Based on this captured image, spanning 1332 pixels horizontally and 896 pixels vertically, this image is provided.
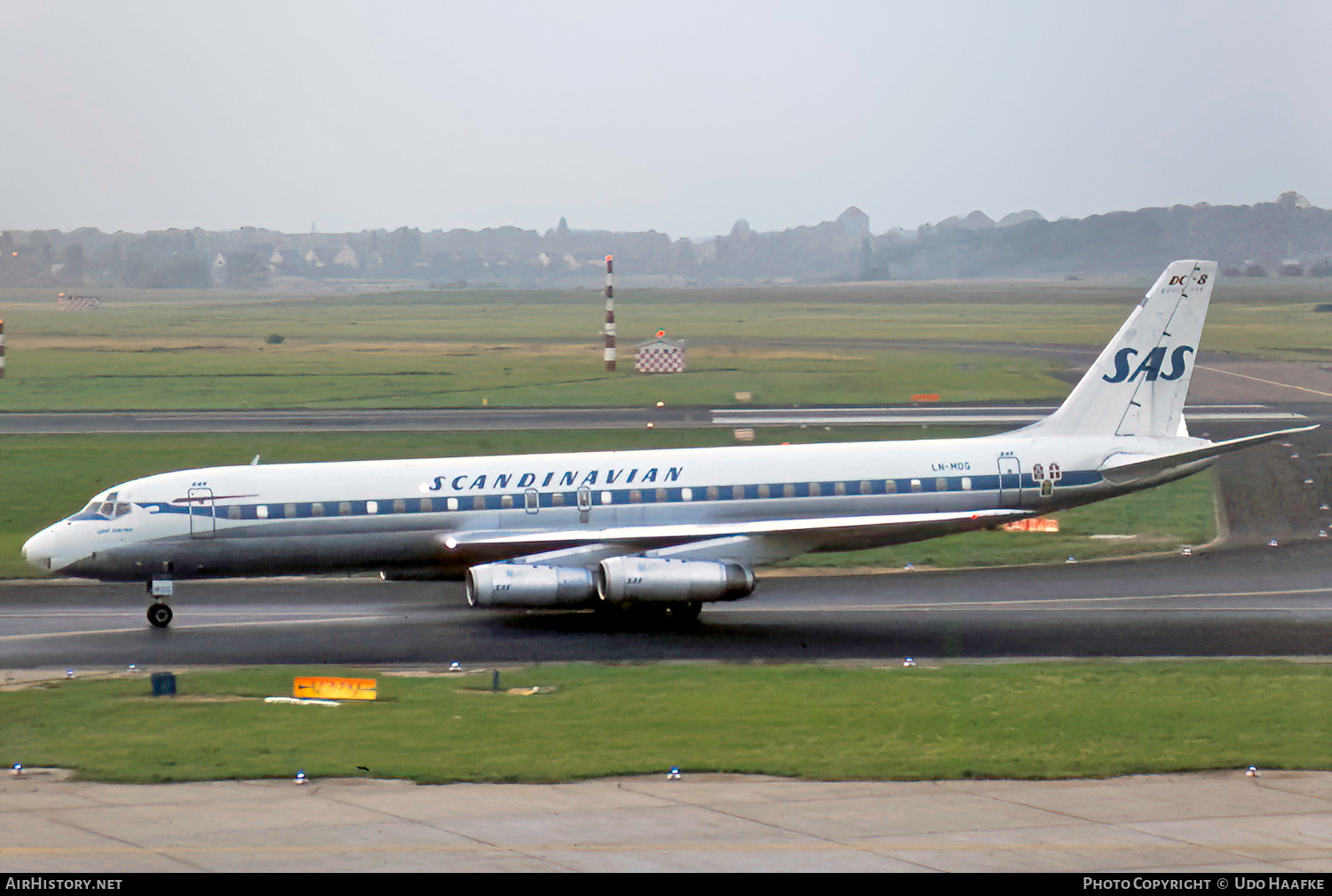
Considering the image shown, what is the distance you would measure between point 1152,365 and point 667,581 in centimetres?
1487

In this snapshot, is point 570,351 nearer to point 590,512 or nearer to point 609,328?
point 609,328

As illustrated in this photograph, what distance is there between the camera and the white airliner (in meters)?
32.0

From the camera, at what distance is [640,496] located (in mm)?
33750

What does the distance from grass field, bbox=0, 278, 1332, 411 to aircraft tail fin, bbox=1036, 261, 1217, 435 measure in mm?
39648

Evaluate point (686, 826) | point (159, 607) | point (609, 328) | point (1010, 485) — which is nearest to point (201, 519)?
point (159, 607)

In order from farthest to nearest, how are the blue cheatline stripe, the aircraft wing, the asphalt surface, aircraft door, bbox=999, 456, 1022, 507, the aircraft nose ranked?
aircraft door, bbox=999, 456, 1022, 507, the aircraft wing, the blue cheatline stripe, the aircraft nose, the asphalt surface

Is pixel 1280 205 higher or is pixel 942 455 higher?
pixel 1280 205

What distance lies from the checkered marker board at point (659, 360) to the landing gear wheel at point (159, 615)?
6214 cm

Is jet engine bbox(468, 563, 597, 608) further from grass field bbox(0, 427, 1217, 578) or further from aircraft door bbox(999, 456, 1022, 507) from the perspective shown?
aircraft door bbox(999, 456, 1022, 507)

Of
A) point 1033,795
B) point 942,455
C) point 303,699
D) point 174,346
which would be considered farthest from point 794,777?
point 174,346

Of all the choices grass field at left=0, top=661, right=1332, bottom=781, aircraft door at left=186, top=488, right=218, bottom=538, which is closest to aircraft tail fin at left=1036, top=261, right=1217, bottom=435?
grass field at left=0, top=661, right=1332, bottom=781

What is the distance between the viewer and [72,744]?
71.6 feet
